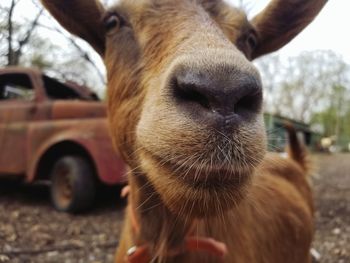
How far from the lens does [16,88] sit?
9.58 meters

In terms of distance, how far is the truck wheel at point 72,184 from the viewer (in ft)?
25.3

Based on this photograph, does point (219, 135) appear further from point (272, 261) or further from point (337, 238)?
point (337, 238)

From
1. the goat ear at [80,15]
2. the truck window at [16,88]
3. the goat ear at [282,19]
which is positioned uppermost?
the goat ear at [80,15]

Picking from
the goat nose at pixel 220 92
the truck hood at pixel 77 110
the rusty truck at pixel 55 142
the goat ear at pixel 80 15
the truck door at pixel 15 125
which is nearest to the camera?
the goat nose at pixel 220 92

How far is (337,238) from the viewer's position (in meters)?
6.81

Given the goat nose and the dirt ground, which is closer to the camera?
the goat nose

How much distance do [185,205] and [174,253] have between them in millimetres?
769

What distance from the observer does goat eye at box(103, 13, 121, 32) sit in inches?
117

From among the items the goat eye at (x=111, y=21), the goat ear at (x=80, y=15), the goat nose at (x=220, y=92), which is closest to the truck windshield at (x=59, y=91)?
the goat ear at (x=80, y=15)

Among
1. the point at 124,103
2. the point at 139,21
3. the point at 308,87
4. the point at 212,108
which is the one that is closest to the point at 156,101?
the point at 212,108

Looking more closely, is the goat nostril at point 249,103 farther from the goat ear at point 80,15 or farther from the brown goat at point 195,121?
the goat ear at point 80,15

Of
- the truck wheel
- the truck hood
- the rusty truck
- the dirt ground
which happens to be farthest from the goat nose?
the truck hood

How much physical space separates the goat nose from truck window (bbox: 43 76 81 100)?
8.04m

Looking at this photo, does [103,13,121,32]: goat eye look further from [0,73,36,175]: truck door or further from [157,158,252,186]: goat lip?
[0,73,36,175]: truck door
